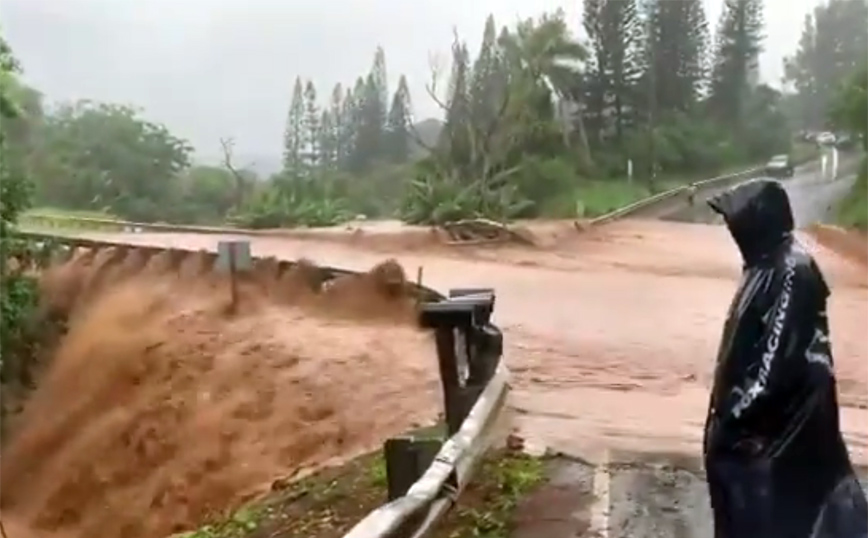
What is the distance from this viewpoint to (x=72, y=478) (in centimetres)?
269

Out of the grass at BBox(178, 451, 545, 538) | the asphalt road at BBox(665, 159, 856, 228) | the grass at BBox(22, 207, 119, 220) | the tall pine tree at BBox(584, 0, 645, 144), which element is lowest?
the grass at BBox(178, 451, 545, 538)

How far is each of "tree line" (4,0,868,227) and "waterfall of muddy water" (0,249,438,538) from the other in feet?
0.67

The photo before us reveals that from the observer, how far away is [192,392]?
2.85 m

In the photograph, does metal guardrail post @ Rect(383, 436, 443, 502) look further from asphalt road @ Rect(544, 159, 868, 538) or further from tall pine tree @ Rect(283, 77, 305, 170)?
tall pine tree @ Rect(283, 77, 305, 170)

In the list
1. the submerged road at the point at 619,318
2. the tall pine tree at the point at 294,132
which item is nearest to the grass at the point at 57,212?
the submerged road at the point at 619,318

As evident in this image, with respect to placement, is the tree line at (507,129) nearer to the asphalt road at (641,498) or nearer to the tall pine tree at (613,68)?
the tall pine tree at (613,68)

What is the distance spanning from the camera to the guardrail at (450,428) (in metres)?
1.33

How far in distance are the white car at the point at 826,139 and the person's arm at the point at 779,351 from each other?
1725mm

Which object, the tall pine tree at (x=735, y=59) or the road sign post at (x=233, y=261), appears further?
the road sign post at (x=233, y=261)

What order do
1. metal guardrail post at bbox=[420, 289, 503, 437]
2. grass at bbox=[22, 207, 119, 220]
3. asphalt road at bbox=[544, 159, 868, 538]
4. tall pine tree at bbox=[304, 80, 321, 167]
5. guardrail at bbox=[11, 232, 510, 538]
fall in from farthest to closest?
1. grass at bbox=[22, 207, 119, 220]
2. tall pine tree at bbox=[304, 80, 321, 167]
3. metal guardrail post at bbox=[420, 289, 503, 437]
4. asphalt road at bbox=[544, 159, 868, 538]
5. guardrail at bbox=[11, 232, 510, 538]

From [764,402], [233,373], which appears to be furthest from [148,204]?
[764,402]

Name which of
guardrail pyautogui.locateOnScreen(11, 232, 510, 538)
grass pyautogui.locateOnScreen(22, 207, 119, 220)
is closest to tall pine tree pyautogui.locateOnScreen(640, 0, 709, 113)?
guardrail pyautogui.locateOnScreen(11, 232, 510, 538)

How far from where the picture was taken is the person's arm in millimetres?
970

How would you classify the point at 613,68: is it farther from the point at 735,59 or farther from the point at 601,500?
the point at 601,500
